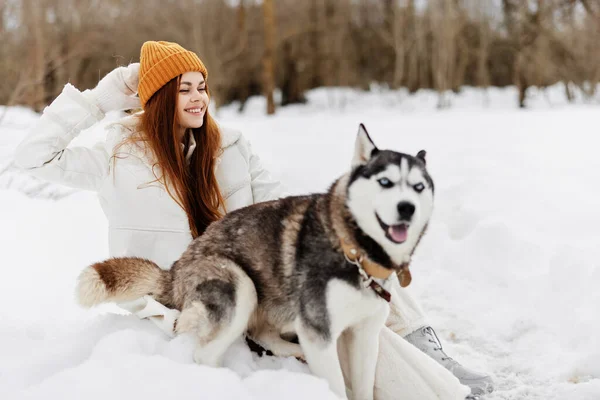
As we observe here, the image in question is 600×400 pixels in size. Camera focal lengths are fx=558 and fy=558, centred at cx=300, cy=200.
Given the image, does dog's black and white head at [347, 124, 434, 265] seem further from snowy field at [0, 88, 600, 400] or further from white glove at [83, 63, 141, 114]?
white glove at [83, 63, 141, 114]

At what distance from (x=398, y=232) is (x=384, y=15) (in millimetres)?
22093

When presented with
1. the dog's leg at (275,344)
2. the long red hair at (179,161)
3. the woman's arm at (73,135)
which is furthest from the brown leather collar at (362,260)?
the woman's arm at (73,135)

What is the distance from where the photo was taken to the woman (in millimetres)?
2994

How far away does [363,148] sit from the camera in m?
2.32

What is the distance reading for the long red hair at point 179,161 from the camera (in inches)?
120

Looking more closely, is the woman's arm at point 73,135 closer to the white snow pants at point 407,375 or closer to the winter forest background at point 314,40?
the white snow pants at point 407,375

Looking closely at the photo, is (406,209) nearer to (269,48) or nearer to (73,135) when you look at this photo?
(73,135)

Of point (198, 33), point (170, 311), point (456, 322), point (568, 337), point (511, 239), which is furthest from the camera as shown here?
point (198, 33)

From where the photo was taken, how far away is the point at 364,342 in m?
2.49

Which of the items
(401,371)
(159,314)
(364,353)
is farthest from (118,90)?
(401,371)

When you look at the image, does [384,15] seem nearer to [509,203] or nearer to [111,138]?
[509,203]

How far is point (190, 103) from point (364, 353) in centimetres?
164

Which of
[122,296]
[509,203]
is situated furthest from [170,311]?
[509,203]

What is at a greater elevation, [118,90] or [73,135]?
[118,90]
